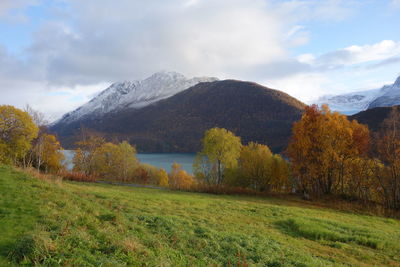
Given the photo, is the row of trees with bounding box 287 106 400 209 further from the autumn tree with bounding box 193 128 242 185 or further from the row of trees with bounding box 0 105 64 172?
the row of trees with bounding box 0 105 64 172

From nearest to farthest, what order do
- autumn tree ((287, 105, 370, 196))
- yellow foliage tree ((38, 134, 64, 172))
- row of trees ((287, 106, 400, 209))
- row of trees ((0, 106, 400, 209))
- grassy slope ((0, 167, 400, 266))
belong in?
1. grassy slope ((0, 167, 400, 266))
2. row of trees ((287, 106, 400, 209))
3. row of trees ((0, 106, 400, 209))
4. autumn tree ((287, 105, 370, 196))
5. yellow foliage tree ((38, 134, 64, 172))

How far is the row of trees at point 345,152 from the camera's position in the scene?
95.4 feet

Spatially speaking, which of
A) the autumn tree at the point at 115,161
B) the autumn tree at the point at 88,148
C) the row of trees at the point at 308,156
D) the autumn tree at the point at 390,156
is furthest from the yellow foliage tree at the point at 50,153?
the autumn tree at the point at 390,156

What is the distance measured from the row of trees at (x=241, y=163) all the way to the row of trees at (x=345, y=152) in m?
12.4

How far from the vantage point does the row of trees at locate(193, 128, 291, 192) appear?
4359 centimetres

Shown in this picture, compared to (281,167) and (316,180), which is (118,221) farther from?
(281,167)

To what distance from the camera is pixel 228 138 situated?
1708 inches

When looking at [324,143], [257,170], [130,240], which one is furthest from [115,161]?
[130,240]

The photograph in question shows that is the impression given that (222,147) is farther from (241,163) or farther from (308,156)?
(308,156)

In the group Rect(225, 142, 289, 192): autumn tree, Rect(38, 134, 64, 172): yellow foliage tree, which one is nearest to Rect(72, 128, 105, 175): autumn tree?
Rect(38, 134, 64, 172): yellow foliage tree

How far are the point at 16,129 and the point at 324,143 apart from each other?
47.6m

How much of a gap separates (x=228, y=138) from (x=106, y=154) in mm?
36535

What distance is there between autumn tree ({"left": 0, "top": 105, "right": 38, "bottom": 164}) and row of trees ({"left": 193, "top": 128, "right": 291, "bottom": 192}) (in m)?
29.7

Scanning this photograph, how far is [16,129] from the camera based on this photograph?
42156mm
